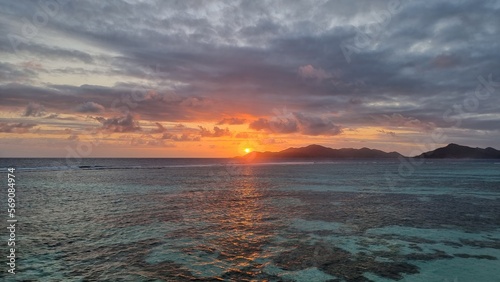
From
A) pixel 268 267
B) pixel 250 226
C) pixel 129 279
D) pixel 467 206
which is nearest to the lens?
pixel 129 279

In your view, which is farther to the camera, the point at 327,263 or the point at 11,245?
the point at 11,245

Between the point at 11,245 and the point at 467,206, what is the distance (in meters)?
48.3

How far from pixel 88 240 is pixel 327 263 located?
17209 mm

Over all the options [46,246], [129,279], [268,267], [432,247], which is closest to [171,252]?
[129,279]

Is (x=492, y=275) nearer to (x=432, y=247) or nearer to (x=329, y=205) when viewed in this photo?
(x=432, y=247)

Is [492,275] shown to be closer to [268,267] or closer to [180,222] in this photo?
[268,267]

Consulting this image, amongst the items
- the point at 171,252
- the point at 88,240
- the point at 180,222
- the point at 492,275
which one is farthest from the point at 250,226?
the point at 492,275

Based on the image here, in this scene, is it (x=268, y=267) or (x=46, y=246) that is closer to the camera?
(x=268, y=267)

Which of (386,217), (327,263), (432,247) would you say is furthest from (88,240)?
(386,217)

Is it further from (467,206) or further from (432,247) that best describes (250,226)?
(467,206)

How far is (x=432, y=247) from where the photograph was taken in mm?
22078

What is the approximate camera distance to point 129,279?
16.1 meters

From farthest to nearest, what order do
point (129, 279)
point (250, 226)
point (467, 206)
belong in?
point (467, 206) → point (250, 226) → point (129, 279)

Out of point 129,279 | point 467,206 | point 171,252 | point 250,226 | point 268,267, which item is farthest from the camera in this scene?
point 467,206
